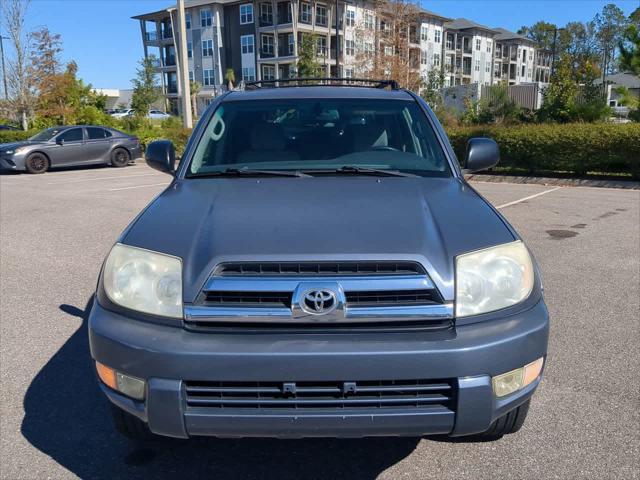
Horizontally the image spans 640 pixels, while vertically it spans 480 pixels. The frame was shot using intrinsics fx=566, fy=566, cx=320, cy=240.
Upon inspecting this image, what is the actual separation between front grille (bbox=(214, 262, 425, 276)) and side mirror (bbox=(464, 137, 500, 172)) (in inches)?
68.5

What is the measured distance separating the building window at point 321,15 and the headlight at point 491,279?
6091 cm

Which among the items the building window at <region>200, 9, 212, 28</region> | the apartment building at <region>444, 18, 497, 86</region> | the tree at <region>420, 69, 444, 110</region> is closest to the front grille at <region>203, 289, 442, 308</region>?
the tree at <region>420, 69, 444, 110</region>

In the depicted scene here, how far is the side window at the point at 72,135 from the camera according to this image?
1816 centimetres

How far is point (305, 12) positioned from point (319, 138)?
58996 millimetres

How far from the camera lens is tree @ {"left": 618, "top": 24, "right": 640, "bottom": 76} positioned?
63.3 feet

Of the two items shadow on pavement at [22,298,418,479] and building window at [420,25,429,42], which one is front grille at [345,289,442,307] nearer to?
shadow on pavement at [22,298,418,479]

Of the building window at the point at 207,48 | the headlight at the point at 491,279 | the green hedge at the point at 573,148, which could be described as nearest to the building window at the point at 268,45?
the building window at the point at 207,48

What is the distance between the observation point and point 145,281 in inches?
92.7

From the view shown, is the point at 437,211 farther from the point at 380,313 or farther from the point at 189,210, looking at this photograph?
the point at 189,210

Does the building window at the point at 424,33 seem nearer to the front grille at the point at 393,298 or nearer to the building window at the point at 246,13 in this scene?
the building window at the point at 246,13

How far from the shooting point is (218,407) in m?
2.17

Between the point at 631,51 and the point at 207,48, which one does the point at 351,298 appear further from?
the point at 207,48

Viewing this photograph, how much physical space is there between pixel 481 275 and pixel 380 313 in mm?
471

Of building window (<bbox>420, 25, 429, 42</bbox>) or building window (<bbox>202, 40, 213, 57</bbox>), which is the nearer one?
building window (<bbox>202, 40, 213, 57</bbox>)
